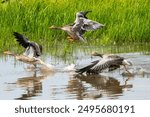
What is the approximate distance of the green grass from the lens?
594 inches

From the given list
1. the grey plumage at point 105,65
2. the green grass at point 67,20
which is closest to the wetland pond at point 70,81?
the grey plumage at point 105,65

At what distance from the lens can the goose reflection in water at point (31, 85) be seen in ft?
34.8

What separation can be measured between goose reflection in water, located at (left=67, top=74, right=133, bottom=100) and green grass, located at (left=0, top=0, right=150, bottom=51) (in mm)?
3173

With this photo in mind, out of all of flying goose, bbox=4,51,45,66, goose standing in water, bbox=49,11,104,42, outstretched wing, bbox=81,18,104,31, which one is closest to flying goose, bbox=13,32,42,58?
flying goose, bbox=4,51,45,66

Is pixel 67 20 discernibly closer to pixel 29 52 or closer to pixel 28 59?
pixel 29 52

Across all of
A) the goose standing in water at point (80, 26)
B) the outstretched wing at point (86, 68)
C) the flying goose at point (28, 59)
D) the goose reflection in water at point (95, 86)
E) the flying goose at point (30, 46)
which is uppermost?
the goose standing in water at point (80, 26)

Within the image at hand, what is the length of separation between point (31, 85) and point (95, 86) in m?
0.91

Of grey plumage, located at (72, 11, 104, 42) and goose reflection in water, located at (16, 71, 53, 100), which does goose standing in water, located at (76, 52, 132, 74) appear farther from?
grey plumage, located at (72, 11, 104, 42)

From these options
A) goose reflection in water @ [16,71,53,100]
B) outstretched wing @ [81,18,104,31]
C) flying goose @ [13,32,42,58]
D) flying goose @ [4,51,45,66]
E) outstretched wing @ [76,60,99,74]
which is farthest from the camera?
outstretched wing @ [81,18,104,31]

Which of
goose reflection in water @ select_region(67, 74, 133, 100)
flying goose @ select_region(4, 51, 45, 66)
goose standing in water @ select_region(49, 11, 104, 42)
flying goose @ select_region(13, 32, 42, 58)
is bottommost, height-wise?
goose reflection in water @ select_region(67, 74, 133, 100)

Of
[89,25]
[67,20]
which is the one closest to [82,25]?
[89,25]

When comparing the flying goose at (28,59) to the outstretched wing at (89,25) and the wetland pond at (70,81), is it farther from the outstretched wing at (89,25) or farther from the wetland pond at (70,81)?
the outstretched wing at (89,25)

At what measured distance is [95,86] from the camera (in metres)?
11.2

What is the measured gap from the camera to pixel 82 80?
1165cm
